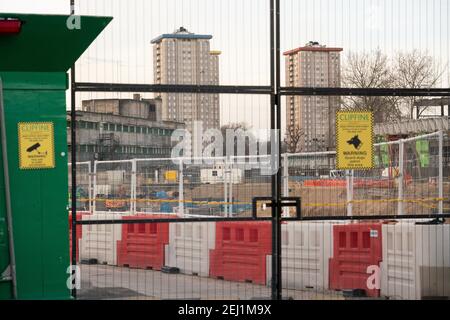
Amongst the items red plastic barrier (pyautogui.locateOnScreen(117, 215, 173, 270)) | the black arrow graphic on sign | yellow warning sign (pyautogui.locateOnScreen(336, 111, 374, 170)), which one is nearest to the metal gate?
yellow warning sign (pyautogui.locateOnScreen(336, 111, 374, 170))

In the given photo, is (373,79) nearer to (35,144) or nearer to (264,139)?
(264,139)

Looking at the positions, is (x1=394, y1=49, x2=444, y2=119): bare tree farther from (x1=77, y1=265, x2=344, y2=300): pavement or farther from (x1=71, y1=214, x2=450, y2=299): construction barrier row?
(x1=77, y1=265, x2=344, y2=300): pavement

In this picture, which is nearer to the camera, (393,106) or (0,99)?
(0,99)

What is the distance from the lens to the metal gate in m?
8.30

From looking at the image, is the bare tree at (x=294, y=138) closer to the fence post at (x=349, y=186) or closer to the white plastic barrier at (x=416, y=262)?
the fence post at (x=349, y=186)

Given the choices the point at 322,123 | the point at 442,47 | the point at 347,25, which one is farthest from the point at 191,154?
the point at 442,47

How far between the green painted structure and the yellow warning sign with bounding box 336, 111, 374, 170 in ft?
8.59

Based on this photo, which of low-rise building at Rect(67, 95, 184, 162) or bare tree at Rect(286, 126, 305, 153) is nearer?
low-rise building at Rect(67, 95, 184, 162)

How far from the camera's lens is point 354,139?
28.0ft

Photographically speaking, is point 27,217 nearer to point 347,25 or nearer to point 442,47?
point 347,25

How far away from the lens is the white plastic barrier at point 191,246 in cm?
1000

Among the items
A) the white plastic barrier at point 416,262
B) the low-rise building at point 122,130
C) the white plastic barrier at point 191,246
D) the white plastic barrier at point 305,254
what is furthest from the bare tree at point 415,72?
the white plastic barrier at point 191,246

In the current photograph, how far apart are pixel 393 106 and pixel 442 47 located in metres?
0.83
